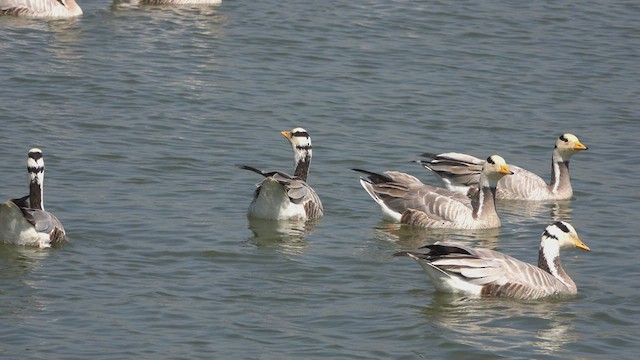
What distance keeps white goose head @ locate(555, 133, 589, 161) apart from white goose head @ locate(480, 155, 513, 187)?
191 cm

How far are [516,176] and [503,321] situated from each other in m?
5.25

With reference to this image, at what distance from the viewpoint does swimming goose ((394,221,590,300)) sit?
40.9 feet

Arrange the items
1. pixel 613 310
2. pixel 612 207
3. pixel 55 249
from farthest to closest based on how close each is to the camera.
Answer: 1. pixel 612 207
2. pixel 55 249
3. pixel 613 310

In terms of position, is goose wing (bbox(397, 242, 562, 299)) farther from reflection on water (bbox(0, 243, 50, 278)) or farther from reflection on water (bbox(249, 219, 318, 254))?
reflection on water (bbox(0, 243, 50, 278))

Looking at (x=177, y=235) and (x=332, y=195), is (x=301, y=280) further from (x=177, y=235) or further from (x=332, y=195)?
(x=332, y=195)

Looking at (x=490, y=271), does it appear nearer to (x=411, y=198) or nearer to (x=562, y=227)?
(x=562, y=227)

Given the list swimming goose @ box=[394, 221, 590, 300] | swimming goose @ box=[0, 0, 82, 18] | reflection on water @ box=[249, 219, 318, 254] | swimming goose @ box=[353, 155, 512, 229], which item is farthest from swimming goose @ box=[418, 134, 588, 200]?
swimming goose @ box=[0, 0, 82, 18]

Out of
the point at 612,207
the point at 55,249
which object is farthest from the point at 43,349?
the point at 612,207

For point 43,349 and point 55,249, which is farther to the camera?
point 55,249

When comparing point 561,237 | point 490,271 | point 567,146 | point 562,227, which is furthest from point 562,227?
point 567,146

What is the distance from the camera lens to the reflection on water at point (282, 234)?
47.2 ft

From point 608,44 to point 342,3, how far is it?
5498 millimetres

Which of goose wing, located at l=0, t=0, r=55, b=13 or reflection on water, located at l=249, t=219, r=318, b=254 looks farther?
goose wing, located at l=0, t=0, r=55, b=13

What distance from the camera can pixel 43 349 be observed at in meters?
10.7
